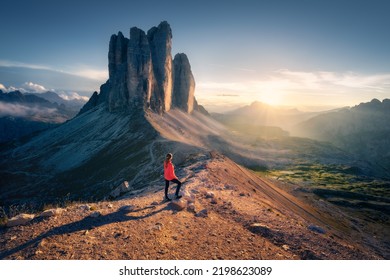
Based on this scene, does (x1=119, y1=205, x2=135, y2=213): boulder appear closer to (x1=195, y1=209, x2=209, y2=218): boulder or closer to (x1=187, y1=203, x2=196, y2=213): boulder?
(x1=187, y1=203, x2=196, y2=213): boulder

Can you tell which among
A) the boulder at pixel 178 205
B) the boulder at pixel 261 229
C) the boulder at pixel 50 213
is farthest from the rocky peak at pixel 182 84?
the boulder at pixel 50 213

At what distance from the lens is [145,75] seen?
141m

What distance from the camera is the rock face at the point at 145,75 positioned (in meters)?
136

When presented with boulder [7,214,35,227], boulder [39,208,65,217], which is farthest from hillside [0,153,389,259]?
boulder [7,214,35,227]

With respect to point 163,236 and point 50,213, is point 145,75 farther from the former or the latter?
point 163,236

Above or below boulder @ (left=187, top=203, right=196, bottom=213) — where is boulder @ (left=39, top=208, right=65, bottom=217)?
above

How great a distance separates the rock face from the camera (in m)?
136

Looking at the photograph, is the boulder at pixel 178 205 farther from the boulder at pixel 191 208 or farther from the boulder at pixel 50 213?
the boulder at pixel 50 213

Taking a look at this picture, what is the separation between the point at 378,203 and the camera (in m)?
79.1

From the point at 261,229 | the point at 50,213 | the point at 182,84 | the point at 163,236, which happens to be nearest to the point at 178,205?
the point at 163,236

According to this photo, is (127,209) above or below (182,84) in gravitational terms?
below

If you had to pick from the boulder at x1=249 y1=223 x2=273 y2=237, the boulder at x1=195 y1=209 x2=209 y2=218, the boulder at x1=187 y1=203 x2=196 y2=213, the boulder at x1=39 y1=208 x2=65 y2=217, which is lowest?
the boulder at x1=249 y1=223 x2=273 y2=237
